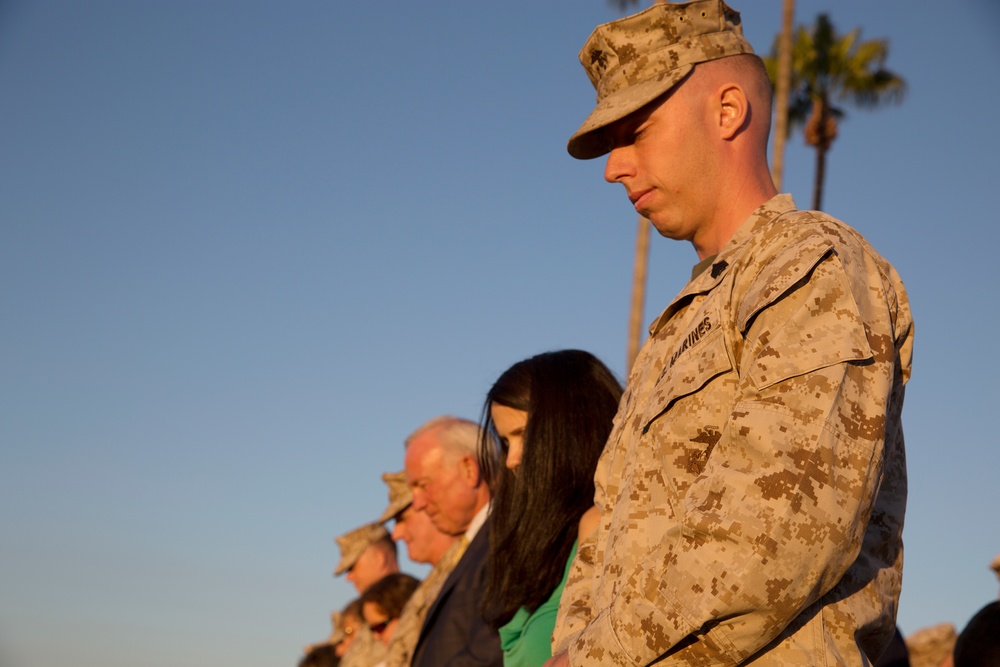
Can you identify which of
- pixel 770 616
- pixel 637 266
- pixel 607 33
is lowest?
pixel 770 616

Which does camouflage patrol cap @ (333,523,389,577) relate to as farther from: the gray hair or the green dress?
the green dress

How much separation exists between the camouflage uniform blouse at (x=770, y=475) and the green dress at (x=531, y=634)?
4.28ft

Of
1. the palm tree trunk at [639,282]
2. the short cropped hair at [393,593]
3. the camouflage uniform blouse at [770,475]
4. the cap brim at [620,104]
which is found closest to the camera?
the camouflage uniform blouse at [770,475]

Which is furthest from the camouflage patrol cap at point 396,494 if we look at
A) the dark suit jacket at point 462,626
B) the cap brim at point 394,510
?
the dark suit jacket at point 462,626

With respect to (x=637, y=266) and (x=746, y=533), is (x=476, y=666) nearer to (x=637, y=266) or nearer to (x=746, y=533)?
(x=746, y=533)

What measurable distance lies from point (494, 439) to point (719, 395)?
7.44 feet

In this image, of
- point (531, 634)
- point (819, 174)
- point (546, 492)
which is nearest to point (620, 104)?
point (546, 492)

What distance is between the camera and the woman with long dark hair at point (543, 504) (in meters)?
3.97

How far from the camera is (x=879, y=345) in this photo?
88.7 inches

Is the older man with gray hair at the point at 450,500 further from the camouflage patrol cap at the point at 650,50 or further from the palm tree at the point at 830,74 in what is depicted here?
the palm tree at the point at 830,74

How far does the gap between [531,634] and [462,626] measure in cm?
115

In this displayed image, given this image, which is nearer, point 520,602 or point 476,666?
point 520,602

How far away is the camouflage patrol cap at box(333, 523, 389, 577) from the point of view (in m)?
10.3

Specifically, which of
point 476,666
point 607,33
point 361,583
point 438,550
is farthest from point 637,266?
point 607,33
